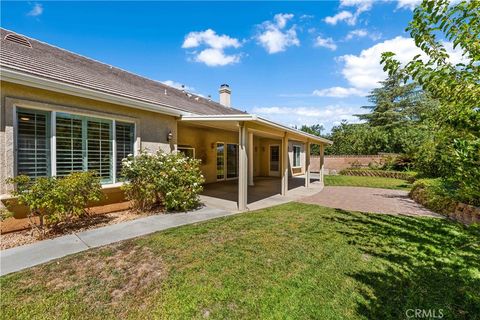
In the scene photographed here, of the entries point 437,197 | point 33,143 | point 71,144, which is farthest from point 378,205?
point 33,143

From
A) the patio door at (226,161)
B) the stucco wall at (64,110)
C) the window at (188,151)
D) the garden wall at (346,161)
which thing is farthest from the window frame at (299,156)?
the stucco wall at (64,110)

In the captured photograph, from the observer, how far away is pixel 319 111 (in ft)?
169

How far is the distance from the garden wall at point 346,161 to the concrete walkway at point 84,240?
75.1 feet

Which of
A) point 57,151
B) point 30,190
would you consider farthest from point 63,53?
point 30,190

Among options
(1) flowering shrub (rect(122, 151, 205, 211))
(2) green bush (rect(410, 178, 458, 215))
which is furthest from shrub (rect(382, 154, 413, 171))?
(1) flowering shrub (rect(122, 151, 205, 211))

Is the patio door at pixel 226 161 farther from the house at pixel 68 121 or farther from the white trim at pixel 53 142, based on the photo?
the white trim at pixel 53 142

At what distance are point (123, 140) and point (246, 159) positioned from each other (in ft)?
14.4

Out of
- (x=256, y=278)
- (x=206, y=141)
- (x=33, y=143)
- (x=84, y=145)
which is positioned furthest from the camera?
(x=206, y=141)

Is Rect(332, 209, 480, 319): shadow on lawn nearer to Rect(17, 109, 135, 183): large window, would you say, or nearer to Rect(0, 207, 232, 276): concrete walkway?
Rect(0, 207, 232, 276): concrete walkway

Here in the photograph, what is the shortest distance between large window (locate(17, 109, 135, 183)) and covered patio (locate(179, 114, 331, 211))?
2.84 meters

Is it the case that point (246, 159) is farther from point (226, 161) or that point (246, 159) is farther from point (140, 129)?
point (226, 161)

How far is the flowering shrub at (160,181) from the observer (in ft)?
24.0

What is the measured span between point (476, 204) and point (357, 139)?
23.0m

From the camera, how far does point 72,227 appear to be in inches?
233
